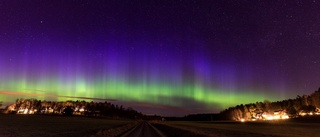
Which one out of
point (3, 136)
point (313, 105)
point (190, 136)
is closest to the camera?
point (3, 136)

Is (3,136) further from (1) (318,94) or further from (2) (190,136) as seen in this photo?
(1) (318,94)

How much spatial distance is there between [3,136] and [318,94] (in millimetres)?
186976

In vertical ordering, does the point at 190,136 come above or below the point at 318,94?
below

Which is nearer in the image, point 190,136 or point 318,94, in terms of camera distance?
point 190,136

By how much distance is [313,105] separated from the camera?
7367 inches

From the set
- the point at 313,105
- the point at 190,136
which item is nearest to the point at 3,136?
the point at 190,136

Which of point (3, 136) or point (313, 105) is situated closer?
point (3, 136)

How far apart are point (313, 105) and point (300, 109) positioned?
1097cm

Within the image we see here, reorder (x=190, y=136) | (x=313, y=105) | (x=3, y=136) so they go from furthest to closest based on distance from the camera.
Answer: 1. (x=313, y=105)
2. (x=190, y=136)
3. (x=3, y=136)

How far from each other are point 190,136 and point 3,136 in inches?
1118

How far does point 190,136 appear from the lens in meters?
52.8

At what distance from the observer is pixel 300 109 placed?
646 ft

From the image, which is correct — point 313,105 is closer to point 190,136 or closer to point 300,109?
point 300,109

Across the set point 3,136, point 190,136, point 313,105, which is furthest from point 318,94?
point 3,136
